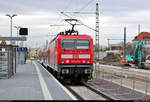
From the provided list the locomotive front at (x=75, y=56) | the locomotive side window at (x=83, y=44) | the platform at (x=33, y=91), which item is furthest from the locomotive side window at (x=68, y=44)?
the platform at (x=33, y=91)

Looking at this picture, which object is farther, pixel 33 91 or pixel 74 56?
pixel 74 56

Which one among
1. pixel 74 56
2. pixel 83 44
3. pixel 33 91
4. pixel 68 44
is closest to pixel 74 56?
pixel 74 56

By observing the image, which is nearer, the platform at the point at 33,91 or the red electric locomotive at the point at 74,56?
the platform at the point at 33,91

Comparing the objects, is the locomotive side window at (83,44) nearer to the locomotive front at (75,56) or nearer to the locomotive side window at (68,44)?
the locomotive front at (75,56)

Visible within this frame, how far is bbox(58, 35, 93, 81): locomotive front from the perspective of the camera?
1978 centimetres

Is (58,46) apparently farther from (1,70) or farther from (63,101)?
(63,101)

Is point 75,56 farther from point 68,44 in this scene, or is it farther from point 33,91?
point 33,91

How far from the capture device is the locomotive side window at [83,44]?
20203 mm

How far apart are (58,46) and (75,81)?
421cm

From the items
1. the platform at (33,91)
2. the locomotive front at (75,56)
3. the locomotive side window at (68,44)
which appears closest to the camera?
the platform at (33,91)

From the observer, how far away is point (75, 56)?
19922 mm

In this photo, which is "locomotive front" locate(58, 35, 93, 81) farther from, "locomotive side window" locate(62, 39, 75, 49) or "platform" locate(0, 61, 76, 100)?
"platform" locate(0, 61, 76, 100)

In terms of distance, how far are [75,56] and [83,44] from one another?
0.98 meters

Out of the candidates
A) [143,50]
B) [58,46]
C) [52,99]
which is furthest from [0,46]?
[143,50]
